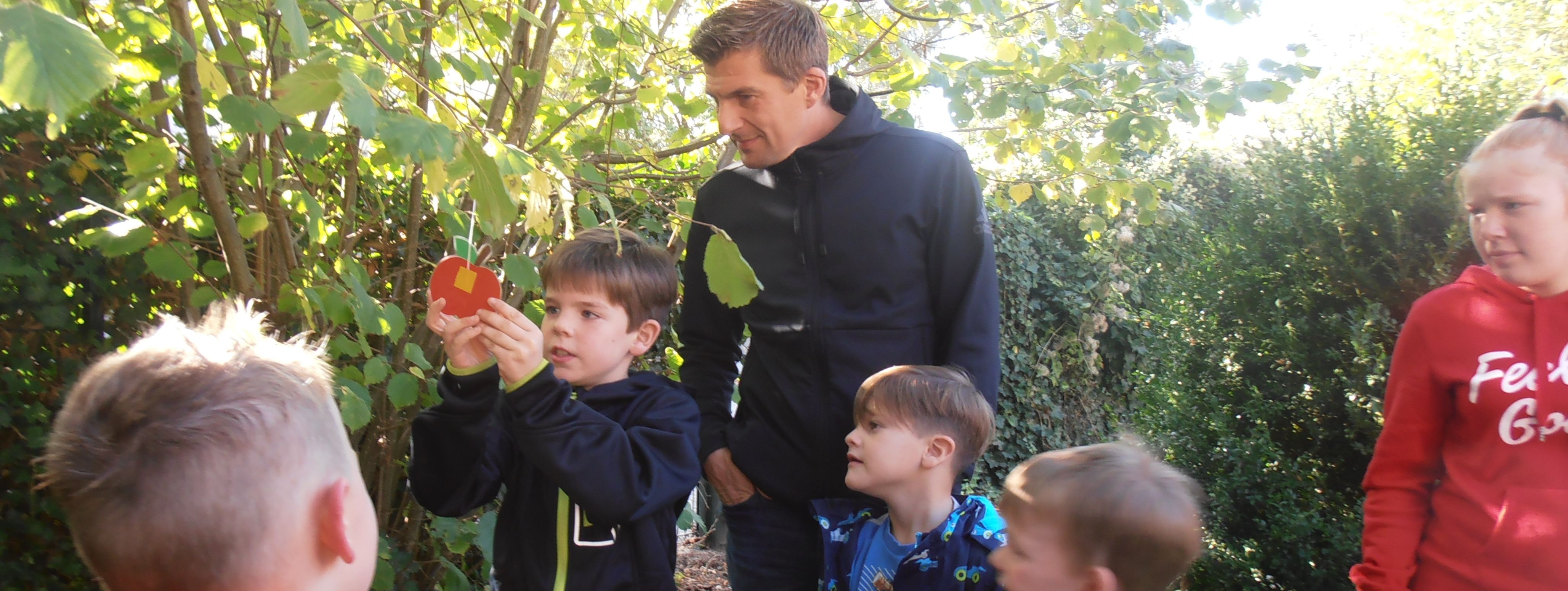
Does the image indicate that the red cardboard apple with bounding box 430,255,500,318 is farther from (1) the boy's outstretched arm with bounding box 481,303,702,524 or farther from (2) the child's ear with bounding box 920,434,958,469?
(2) the child's ear with bounding box 920,434,958,469

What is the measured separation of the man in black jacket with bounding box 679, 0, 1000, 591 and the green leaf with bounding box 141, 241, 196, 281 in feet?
4.78

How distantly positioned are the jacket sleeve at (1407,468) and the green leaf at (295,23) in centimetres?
228

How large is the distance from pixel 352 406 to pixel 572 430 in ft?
2.90

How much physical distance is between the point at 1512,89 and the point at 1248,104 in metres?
0.86

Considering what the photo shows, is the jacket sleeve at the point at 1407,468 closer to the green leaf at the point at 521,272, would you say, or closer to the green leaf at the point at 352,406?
the green leaf at the point at 521,272

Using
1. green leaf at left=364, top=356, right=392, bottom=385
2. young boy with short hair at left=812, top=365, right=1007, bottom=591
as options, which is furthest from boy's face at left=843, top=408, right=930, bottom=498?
green leaf at left=364, top=356, right=392, bottom=385

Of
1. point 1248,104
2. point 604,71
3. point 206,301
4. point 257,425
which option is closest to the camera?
point 257,425

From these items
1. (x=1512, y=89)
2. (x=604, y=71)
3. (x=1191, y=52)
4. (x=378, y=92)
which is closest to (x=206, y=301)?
(x=378, y=92)

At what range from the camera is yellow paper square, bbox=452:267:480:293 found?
1.69 metres

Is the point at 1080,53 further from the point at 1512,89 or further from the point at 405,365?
the point at 405,365

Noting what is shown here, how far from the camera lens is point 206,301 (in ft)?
8.39

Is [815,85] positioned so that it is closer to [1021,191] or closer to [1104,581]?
[1104,581]

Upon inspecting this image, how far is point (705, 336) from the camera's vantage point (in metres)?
2.47

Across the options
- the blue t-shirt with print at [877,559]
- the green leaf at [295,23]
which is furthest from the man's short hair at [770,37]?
the blue t-shirt with print at [877,559]
